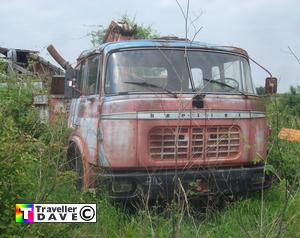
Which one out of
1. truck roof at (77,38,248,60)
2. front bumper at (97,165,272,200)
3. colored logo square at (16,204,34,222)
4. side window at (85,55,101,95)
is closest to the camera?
colored logo square at (16,204,34,222)

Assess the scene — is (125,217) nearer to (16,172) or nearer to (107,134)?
(107,134)

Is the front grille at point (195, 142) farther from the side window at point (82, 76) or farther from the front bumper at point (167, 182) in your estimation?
the side window at point (82, 76)

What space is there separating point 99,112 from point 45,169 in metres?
1.20

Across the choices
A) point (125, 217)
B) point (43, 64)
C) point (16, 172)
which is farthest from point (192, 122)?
point (43, 64)

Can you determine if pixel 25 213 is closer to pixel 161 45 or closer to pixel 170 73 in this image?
pixel 170 73

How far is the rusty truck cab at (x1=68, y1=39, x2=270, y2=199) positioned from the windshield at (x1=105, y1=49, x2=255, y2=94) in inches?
0.5

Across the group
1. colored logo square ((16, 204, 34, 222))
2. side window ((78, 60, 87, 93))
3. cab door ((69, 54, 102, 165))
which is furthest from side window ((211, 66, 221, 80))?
colored logo square ((16, 204, 34, 222))

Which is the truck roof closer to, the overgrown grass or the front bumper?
the overgrown grass

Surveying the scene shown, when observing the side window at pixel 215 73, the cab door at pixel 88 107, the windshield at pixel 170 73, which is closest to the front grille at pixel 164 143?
the windshield at pixel 170 73

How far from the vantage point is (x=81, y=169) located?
632 cm

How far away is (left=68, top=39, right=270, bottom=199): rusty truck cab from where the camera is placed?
18.4 ft

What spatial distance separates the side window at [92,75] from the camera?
6.39m

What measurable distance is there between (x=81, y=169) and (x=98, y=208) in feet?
3.32

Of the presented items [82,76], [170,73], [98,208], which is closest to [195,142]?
[170,73]
